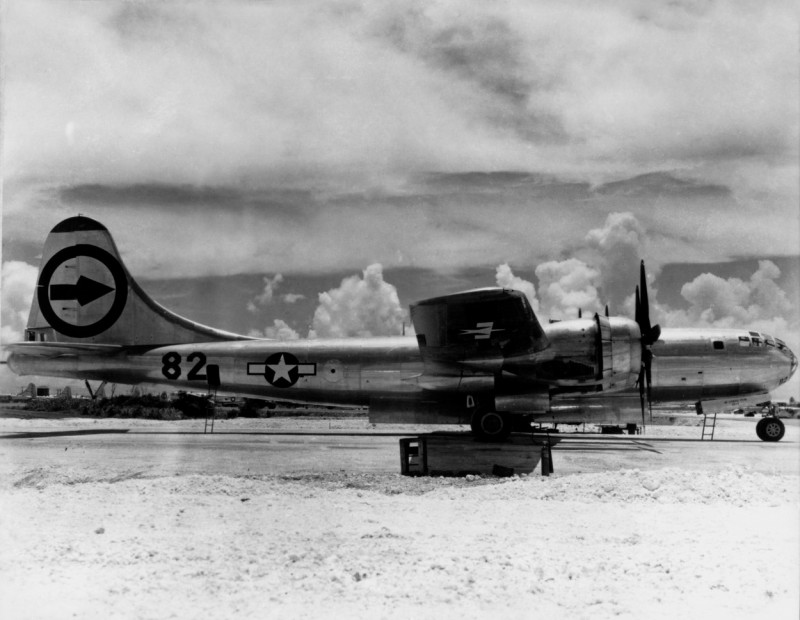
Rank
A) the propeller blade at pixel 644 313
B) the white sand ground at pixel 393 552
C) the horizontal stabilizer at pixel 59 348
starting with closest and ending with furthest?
the white sand ground at pixel 393 552, the propeller blade at pixel 644 313, the horizontal stabilizer at pixel 59 348

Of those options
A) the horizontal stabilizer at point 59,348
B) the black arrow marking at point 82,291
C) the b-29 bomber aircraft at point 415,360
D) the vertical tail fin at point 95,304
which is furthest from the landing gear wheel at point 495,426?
the black arrow marking at point 82,291

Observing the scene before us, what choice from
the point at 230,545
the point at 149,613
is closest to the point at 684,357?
the point at 230,545

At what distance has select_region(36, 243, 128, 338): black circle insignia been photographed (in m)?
13.5

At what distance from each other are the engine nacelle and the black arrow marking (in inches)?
395

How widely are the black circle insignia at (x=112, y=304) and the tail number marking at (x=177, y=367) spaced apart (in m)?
1.73

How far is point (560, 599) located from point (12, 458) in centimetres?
952

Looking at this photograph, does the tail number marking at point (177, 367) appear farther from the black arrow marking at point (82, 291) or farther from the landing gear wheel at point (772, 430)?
the landing gear wheel at point (772, 430)

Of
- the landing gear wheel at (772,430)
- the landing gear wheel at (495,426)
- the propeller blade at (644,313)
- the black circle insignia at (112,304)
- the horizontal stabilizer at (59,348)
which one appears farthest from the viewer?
the landing gear wheel at (772,430)

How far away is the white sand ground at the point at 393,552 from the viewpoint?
15.2 ft

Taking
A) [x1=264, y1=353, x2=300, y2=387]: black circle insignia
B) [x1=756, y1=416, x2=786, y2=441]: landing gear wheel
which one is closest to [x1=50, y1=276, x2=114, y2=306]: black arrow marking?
[x1=264, y1=353, x2=300, y2=387]: black circle insignia

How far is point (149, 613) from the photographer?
4.52 metres

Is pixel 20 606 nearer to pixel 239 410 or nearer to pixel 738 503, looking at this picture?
pixel 738 503

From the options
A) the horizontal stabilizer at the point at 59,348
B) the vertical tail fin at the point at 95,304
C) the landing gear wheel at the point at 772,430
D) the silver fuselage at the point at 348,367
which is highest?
the vertical tail fin at the point at 95,304

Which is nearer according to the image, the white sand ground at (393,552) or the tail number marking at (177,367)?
the white sand ground at (393,552)
